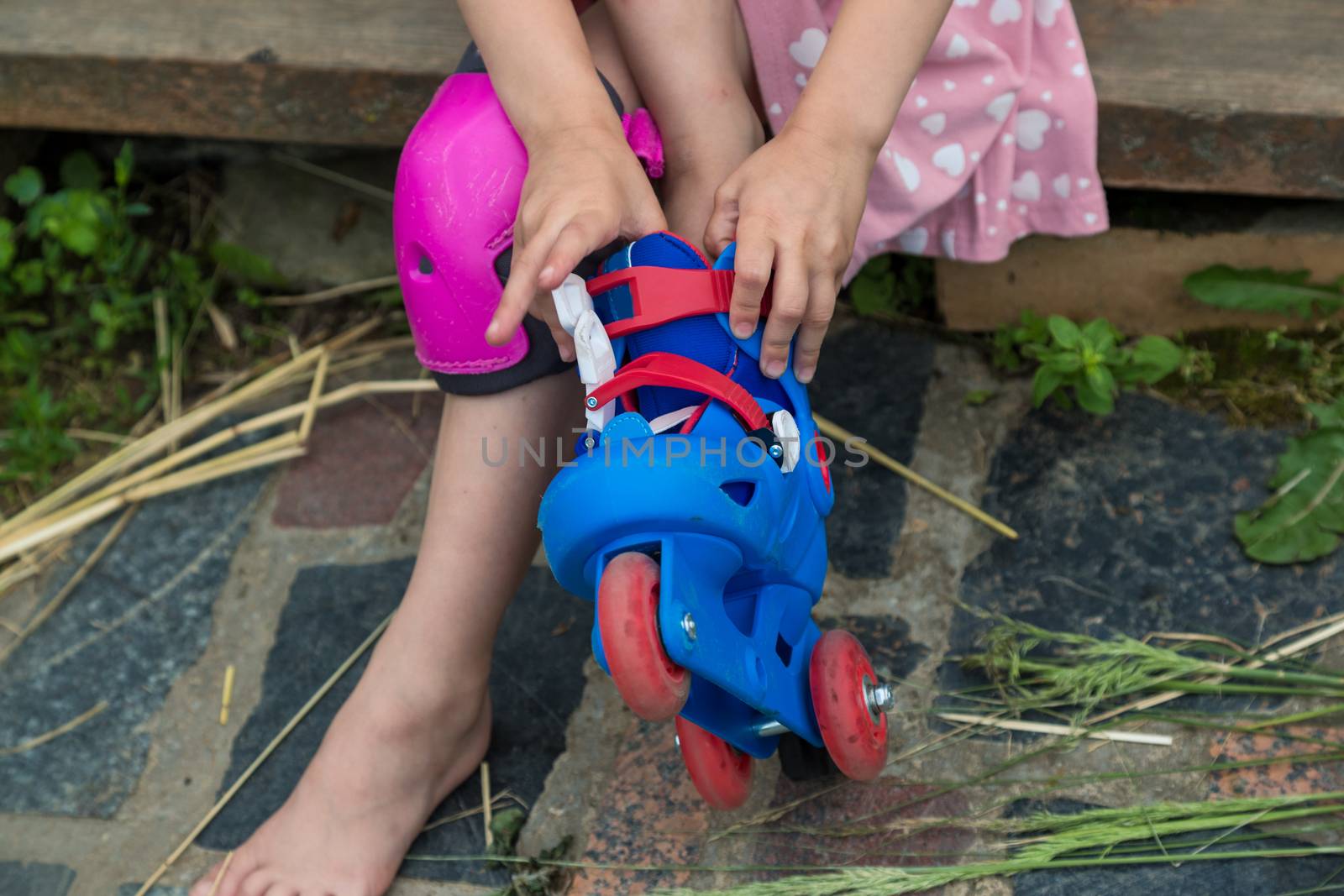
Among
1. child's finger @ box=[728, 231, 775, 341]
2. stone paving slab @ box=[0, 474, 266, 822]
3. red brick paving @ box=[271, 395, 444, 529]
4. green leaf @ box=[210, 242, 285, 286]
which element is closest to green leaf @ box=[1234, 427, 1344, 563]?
child's finger @ box=[728, 231, 775, 341]

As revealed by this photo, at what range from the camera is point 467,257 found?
1096 millimetres

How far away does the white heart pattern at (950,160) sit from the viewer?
1.31m

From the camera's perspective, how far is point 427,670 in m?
1.21

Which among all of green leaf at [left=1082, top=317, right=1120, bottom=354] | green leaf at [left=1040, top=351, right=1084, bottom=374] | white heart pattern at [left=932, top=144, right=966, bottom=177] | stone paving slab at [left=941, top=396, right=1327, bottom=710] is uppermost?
white heart pattern at [left=932, top=144, right=966, bottom=177]

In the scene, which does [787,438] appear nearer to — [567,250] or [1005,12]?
[567,250]

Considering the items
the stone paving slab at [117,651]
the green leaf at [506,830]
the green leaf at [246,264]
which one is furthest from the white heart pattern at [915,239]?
the green leaf at [246,264]

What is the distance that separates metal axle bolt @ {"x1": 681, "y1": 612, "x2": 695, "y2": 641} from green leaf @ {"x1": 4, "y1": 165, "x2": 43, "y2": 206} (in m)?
1.47

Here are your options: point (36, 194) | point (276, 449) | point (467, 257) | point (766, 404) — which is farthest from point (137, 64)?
point (766, 404)

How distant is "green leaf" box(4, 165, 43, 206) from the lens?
1.84 meters

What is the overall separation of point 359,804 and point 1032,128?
1033 mm

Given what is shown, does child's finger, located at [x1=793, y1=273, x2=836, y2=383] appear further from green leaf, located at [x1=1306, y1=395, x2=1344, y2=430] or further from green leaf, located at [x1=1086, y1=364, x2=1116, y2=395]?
green leaf, located at [x1=1306, y1=395, x2=1344, y2=430]

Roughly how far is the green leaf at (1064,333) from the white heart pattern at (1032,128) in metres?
0.20

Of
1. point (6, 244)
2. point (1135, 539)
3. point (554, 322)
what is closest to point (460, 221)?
point (554, 322)

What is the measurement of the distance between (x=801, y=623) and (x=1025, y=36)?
707 millimetres
